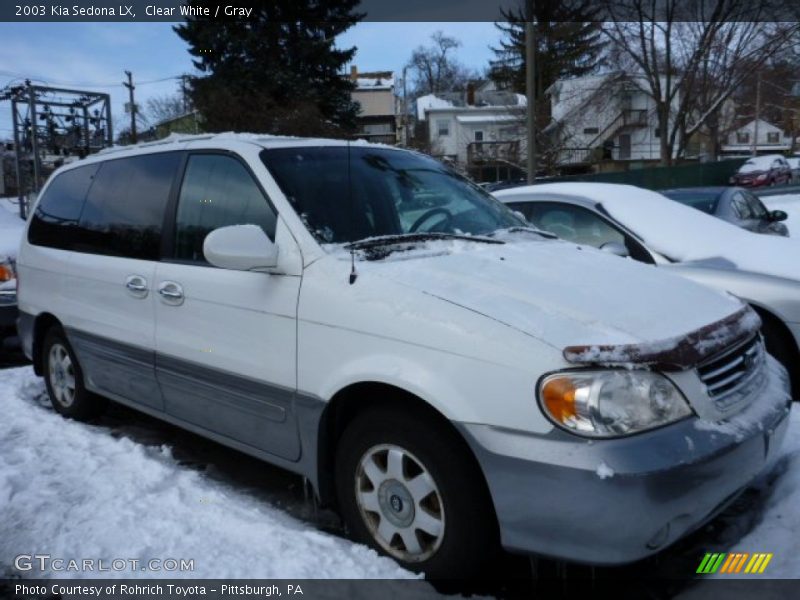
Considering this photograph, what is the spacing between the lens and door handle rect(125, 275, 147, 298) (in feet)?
12.5

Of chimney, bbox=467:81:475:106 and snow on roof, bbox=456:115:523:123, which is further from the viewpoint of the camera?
chimney, bbox=467:81:475:106

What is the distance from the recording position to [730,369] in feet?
8.66

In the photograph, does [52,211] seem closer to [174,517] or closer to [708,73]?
[174,517]

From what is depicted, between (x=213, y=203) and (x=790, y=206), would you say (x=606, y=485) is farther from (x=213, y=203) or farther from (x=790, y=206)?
(x=790, y=206)

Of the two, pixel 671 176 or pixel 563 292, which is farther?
pixel 671 176

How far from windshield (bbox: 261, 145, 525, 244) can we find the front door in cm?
19

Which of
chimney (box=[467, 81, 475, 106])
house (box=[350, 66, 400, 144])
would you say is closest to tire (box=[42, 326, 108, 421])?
chimney (box=[467, 81, 475, 106])

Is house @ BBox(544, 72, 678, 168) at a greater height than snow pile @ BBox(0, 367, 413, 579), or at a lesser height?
greater

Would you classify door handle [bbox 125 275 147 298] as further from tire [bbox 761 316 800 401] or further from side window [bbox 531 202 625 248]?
tire [bbox 761 316 800 401]

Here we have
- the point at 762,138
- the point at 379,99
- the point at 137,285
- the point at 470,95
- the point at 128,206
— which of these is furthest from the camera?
the point at 762,138

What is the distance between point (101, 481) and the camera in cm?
362

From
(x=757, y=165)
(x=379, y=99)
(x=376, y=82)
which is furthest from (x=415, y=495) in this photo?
(x=376, y=82)

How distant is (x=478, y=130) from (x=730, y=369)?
174 feet

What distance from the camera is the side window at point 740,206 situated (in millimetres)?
7891
